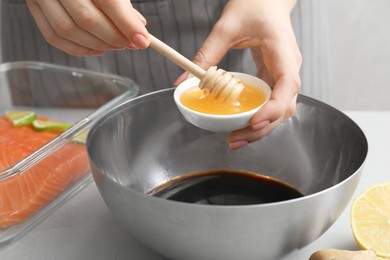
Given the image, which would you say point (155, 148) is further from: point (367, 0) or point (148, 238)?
point (367, 0)

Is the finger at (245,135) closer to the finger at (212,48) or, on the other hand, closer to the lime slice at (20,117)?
the finger at (212,48)

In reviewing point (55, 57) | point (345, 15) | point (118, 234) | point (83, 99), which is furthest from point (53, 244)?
point (345, 15)

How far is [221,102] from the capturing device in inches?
34.1

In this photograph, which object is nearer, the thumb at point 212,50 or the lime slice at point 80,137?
the thumb at point 212,50

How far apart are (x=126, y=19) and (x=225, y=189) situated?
12.4 inches

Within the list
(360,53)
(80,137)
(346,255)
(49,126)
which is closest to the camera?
(346,255)

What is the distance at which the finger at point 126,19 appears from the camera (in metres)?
0.81

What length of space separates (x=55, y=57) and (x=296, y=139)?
0.72 metres

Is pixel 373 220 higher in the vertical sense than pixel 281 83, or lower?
lower

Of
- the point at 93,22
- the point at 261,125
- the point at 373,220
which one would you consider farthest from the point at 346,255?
the point at 93,22

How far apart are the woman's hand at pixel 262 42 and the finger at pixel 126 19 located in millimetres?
157


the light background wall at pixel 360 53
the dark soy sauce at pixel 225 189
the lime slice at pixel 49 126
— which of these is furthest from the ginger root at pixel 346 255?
the light background wall at pixel 360 53

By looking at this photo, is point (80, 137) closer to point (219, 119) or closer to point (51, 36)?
point (51, 36)

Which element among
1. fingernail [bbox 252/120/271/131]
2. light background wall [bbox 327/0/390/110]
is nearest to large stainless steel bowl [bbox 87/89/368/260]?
fingernail [bbox 252/120/271/131]
